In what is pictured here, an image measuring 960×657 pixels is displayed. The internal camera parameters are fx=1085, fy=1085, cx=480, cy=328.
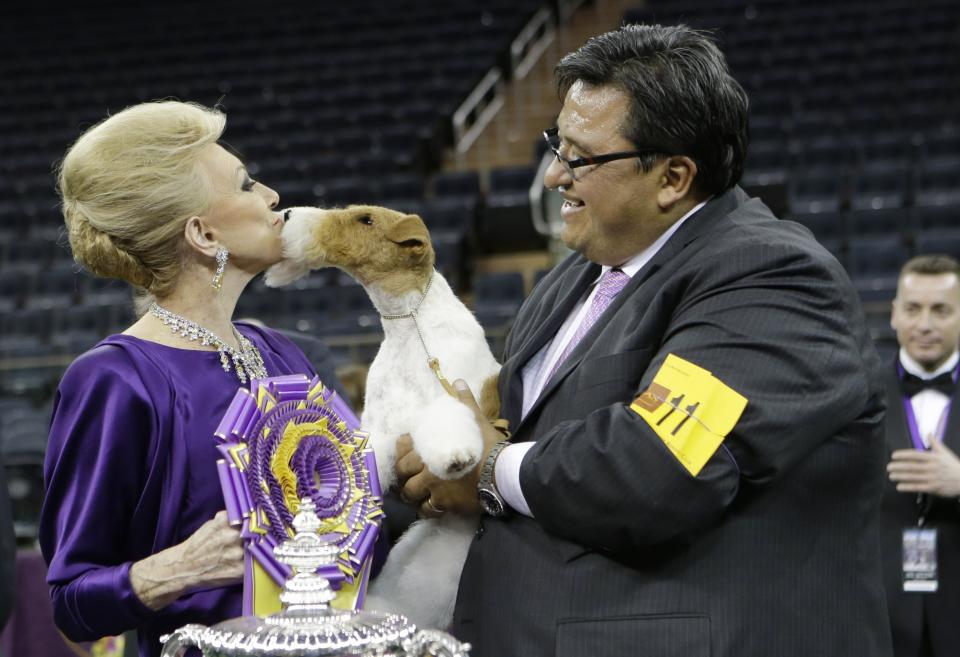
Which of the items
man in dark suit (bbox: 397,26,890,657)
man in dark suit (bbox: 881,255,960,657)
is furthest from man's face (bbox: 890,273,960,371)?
man in dark suit (bbox: 397,26,890,657)

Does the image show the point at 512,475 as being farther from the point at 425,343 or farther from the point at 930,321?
the point at 930,321

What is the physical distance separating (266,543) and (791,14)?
13.0 meters

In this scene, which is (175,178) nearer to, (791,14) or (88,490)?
(88,490)

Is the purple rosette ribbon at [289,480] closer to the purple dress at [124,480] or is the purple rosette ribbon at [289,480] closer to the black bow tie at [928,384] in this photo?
the purple dress at [124,480]

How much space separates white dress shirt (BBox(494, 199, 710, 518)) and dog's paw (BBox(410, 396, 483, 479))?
0.19ft

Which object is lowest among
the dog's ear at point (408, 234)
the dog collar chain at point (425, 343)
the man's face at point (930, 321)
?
the man's face at point (930, 321)

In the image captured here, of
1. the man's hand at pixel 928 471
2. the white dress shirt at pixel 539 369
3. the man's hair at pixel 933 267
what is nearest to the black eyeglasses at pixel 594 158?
the white dress shirt at pixel 539 369

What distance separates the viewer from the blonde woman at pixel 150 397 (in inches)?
69.8

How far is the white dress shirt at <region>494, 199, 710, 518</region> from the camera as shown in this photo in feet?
6.29

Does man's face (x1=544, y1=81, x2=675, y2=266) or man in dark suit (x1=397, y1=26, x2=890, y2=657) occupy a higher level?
man's face (x1=544, y1=81, x2=675, y2=266)

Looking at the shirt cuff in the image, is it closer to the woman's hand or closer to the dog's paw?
the dog's paw

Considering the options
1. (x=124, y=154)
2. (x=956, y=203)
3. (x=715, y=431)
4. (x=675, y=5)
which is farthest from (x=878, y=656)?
(x=675, y=5)

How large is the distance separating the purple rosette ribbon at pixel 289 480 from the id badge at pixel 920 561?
2.65 meters

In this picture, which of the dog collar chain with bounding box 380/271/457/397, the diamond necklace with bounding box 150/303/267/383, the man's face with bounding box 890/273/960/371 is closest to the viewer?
the diamond necklace with bounding box 150/303/267/383
